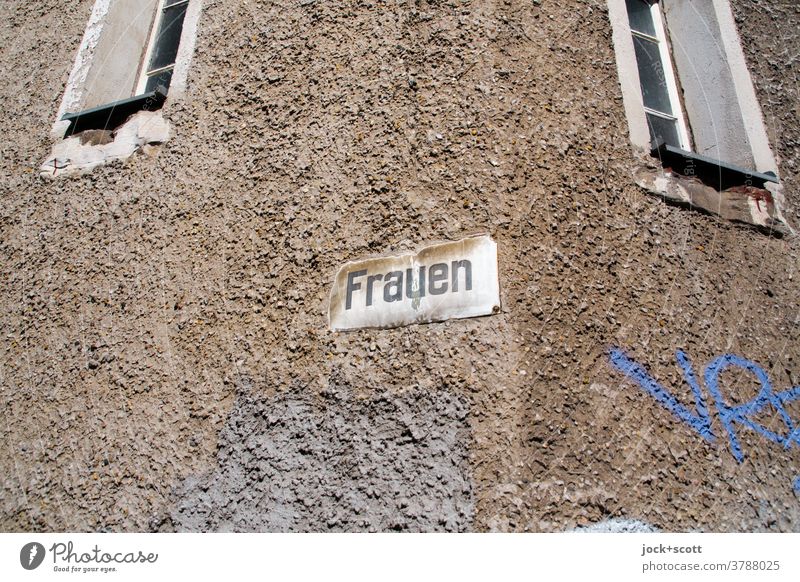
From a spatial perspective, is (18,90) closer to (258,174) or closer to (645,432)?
(258,174)

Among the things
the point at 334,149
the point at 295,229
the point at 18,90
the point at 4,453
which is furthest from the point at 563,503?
the point at 18,90

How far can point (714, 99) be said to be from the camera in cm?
251

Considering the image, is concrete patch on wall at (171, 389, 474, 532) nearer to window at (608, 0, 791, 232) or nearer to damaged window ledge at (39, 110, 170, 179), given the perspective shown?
window at (608, 0, 791, 232)

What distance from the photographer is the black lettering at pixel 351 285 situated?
1.97 m

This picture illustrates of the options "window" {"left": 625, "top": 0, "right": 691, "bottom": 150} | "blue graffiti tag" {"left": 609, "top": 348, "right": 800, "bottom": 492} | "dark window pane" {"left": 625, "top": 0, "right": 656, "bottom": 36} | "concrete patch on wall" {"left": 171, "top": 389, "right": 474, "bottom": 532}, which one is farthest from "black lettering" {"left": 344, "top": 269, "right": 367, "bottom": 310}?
"dark window pane" {"left": 625, "top": 0, "right": 656, "bottom": 36}

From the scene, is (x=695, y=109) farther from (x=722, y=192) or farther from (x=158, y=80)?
(x=158, y=80)

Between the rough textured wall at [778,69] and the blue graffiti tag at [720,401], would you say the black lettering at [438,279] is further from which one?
the rough textured wall at [778,69]

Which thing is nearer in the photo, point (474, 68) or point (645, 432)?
point (645, 432)

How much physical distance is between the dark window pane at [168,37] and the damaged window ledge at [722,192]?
2.55 metres

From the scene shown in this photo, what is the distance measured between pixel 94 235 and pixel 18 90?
1.36 m

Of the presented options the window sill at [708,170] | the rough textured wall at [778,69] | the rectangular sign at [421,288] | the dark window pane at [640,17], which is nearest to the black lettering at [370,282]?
the rectangular sign at [421,288]
